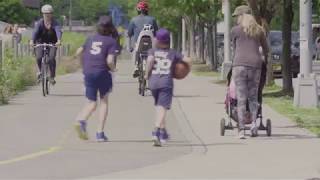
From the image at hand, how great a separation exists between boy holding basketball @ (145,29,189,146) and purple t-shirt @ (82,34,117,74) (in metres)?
0.63

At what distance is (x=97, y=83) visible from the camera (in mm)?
11750

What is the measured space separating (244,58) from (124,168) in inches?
119

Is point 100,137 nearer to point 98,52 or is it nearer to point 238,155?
point 98,52

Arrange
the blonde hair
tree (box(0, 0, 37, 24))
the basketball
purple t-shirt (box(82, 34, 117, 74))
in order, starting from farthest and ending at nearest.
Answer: tree (box(0, 0, 37, 24)) < the blonde hair < purple t-shirt (box(82, 34, 117, 74)) < the basketball

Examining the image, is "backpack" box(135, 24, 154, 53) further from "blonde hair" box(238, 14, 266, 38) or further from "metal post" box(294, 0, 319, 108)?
"blonde hair" box(238, 14, 266, 38)

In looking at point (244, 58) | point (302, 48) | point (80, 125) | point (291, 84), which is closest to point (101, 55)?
point (80, 125)

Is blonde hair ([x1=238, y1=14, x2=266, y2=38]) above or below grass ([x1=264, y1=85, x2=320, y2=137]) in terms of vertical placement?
above

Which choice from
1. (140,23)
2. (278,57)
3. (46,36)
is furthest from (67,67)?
(140,23)

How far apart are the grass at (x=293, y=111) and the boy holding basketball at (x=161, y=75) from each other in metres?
2.71

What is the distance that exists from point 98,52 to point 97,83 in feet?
1.35

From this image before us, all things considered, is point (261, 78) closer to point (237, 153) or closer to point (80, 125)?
point (237, 153)

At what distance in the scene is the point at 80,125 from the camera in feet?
38.7

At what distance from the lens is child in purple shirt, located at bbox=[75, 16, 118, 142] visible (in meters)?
11.7

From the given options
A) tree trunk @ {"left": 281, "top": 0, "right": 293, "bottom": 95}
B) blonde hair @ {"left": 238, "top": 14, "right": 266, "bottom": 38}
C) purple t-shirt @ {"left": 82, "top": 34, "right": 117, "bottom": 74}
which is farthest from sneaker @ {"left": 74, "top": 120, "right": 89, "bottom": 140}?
tree trunk @ {"left": 281, "top": 0, "right": 293, "bottom": 95}
